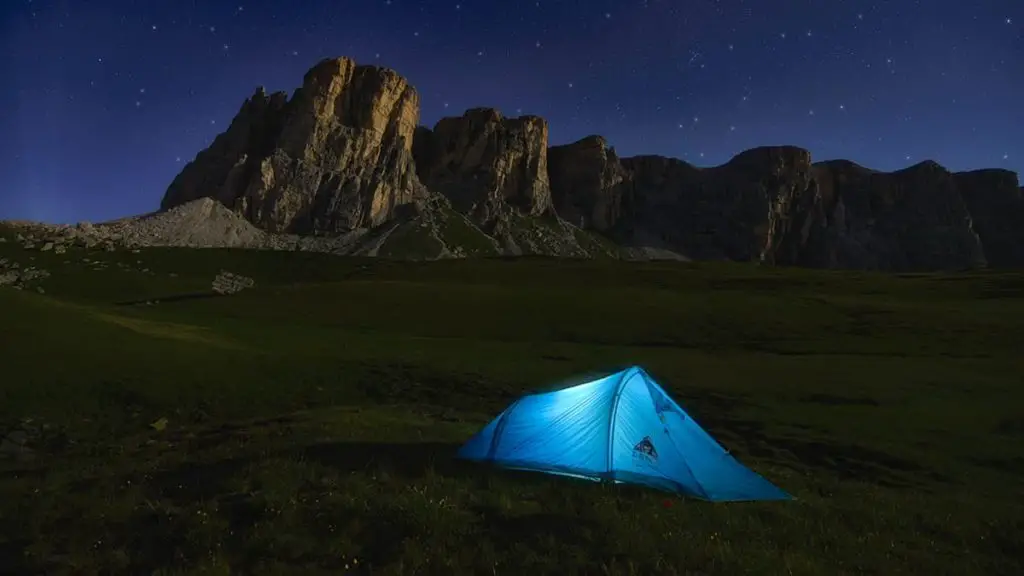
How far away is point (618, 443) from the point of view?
1619 cm

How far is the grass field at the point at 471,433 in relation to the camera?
470 inches

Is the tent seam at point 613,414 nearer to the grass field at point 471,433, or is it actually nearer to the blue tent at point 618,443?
the blue tent at point 618,443

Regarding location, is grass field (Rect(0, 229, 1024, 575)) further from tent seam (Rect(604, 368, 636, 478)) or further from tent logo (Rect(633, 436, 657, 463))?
tent logo (Rect(633, 436, 657, 463))

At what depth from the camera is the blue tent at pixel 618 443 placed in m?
15.8

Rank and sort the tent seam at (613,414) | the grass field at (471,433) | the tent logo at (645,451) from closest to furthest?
the grass field at (471,433)
the tent seam at (613,414)
the tent logo at (645,451)

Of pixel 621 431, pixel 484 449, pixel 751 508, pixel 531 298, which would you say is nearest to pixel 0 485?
pixel 484 449

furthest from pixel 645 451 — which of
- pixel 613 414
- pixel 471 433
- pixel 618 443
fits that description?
pixel 471 433

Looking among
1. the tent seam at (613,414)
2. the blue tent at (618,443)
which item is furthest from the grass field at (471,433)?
the blue tent at (618,443)

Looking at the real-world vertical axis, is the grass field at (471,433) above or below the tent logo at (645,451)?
below

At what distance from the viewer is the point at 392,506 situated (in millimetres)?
13062

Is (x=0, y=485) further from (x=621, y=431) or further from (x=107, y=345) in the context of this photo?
(x=107, y=345)

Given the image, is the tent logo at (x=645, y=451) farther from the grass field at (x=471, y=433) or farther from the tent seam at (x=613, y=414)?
the grass field at (x=471, y=433)

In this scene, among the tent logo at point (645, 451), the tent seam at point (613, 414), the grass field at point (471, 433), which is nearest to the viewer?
the grass field at point (471, 433)

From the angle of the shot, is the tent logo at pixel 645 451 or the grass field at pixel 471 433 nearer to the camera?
the grass field at pixel 471 433
